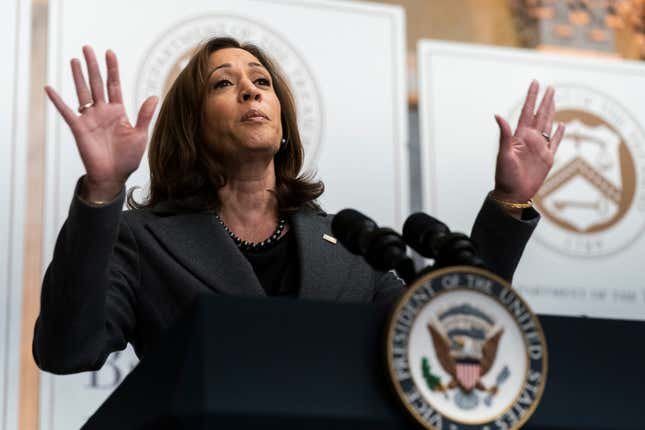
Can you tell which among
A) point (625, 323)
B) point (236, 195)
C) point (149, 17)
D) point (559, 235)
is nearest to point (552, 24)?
point (559, 235)

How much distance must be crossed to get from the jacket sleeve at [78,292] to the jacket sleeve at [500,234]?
1.53 ft

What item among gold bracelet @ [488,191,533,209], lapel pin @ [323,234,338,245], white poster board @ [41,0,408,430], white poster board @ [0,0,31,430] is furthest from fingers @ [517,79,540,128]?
white poster board @ [0,0,31,430]

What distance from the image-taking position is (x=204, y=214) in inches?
63.3

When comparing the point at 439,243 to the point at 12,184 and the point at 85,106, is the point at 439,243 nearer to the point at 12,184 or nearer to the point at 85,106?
the point at 85,106

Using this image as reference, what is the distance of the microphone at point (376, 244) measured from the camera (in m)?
1.10

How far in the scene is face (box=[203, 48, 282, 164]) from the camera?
1.65m

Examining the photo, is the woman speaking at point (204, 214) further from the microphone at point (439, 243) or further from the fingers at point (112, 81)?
the microphone at point (439, 243)

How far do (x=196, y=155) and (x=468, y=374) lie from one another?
32.8 inches

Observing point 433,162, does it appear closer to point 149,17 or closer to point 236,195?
point 149,17

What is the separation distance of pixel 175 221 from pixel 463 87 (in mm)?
1378

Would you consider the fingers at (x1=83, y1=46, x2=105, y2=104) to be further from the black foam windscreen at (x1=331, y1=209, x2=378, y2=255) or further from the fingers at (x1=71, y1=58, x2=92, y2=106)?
the black foam windscreen at (x1=331, y1=209, x2=378, y2=255)

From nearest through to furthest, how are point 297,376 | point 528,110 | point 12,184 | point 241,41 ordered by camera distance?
point 297,376
point 528,110
point 12,184
point 241,41

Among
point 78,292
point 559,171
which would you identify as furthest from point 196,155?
point 559,171

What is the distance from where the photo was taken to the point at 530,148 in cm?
151
